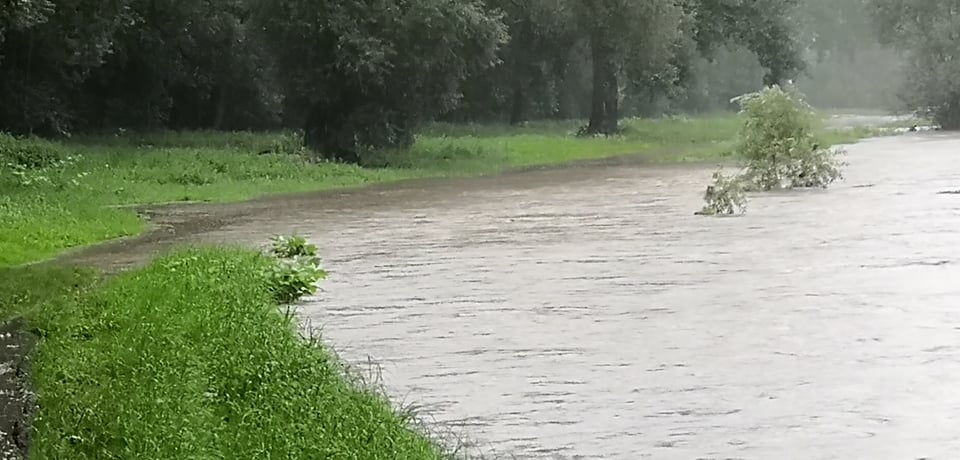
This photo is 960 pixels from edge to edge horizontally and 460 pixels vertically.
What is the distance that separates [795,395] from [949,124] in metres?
48.3

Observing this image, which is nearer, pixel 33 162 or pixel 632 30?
pixel 33 162

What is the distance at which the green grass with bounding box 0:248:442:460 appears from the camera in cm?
796

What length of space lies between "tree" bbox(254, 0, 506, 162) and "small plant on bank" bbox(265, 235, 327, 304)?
16062 millimetres

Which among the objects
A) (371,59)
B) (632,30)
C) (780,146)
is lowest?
(780,146)

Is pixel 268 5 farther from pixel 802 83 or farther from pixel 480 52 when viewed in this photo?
pixel 802 83

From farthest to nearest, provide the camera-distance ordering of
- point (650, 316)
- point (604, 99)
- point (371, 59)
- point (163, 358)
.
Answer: point (604, 99) → point (371, 59) → point (650, 316) → point (163, 358)

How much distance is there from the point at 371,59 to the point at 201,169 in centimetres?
484

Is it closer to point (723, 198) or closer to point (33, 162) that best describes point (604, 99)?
point (33, 162)

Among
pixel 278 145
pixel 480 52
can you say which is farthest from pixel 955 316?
pixel 278 145

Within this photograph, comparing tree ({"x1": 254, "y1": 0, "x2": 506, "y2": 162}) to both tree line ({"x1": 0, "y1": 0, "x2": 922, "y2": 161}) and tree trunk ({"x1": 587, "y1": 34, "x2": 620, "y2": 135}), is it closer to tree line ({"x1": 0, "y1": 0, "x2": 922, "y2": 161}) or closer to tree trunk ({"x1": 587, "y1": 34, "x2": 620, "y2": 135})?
tree line ({"x1": 0, "y1": 0, "x2": 922, "y2": 161})

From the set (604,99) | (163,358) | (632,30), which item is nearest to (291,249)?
(163,358)

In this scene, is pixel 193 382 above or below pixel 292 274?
above

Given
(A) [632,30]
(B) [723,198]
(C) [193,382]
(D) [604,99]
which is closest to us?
(C) [193,382]

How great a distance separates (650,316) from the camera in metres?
Result: 13.5
